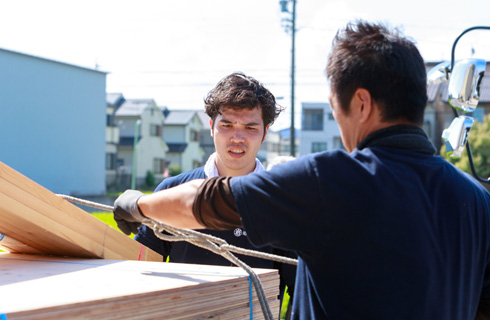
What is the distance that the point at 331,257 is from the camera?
59.4 inches

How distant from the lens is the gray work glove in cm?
182

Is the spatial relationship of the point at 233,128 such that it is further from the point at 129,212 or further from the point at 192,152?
the point at 192,152

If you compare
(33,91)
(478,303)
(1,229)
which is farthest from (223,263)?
(33,91)

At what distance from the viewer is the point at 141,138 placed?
176 ft

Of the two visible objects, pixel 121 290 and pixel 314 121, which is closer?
pixel 121 290

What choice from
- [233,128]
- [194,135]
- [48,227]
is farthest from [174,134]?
[48,227]

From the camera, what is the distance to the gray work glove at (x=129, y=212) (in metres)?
1.82

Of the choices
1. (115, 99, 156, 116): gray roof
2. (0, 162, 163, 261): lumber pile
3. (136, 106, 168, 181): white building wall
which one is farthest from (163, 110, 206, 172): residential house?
(0, 162, 163, 261): lumber pile

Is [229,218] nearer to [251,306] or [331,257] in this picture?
[331,257]

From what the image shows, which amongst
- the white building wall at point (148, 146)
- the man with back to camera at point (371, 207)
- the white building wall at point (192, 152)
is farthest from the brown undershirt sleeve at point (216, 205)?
the white building wall at point (192, 152)

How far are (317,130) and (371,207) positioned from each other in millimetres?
55946

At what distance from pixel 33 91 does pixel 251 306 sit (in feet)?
103

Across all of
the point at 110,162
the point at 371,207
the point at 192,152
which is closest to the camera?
the point at 371,207

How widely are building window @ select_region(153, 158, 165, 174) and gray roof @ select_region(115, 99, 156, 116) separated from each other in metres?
4.98
